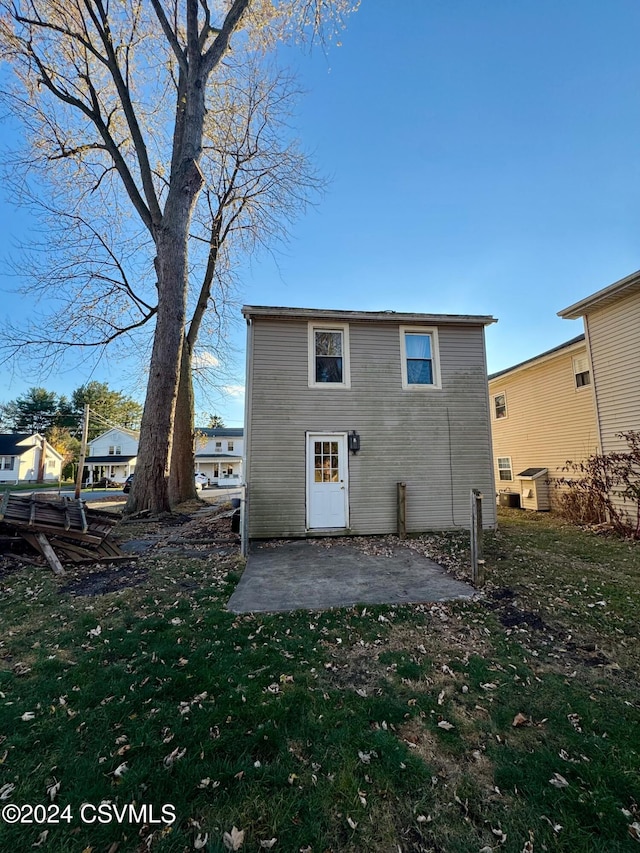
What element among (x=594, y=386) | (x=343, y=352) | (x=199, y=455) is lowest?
(x=199, y=455)

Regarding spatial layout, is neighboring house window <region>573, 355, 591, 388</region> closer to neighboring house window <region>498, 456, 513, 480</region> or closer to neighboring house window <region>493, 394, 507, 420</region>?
neighboring house window <region>493, 394, 507, 420</region>

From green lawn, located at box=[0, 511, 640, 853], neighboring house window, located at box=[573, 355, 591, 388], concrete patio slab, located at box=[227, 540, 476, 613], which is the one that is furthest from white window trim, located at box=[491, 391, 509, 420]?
green lawn, located at box=[0, 511, 640, 853]

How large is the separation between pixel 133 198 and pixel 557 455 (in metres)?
15.9

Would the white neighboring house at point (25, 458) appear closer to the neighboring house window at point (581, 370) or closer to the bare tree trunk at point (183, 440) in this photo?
the bare tree trunk at point (183, 440)

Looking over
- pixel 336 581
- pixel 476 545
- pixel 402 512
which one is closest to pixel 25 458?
pixel 402 512

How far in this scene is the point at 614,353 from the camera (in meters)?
9.00

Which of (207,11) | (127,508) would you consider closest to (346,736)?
(127,508)

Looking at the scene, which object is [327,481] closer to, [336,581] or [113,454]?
[336,581]

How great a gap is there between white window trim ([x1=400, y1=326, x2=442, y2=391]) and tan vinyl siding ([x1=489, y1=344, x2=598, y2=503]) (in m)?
5.22

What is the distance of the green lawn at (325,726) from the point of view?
5.49 ft

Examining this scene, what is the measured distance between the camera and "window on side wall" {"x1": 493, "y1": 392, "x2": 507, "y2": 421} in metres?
14.6

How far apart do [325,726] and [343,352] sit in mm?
7089

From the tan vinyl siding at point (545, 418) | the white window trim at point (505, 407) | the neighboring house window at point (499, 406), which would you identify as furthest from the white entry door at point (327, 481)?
the neighboring house window at point (499, 406)

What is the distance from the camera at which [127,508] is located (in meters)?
9.88
